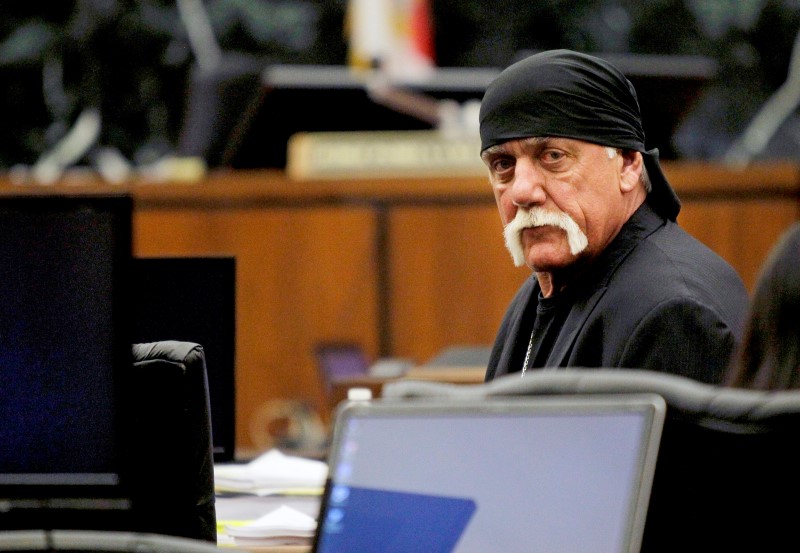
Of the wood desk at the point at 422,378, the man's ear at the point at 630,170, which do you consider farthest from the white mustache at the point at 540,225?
the wood desk at the point at 422,378

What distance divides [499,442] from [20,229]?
673mm

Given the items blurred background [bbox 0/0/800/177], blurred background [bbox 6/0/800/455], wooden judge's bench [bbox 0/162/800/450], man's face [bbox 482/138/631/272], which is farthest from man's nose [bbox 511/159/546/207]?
A: blurred background [bbox 0/0/800/177]

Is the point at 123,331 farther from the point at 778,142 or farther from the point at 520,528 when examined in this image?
the point at 778,142

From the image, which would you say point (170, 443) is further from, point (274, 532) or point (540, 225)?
→ point (540, 225)

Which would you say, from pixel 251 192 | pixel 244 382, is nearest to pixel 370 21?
pixel 251 192

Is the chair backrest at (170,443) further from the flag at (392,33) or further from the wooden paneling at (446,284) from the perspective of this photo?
the flag at (392,33)

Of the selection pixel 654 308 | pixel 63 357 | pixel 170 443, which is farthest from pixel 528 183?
pixel 63 357

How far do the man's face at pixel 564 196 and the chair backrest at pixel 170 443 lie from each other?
2.78 ft

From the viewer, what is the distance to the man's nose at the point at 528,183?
2318 millimetres

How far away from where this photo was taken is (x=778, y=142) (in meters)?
6.66

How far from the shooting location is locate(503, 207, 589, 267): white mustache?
7.49 feet

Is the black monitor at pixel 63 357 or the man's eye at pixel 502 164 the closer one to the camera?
the black monitor at pixel 63 357

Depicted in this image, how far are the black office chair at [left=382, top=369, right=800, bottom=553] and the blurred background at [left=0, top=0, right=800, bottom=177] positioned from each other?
17.6 feet

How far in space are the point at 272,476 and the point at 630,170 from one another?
843 mm
